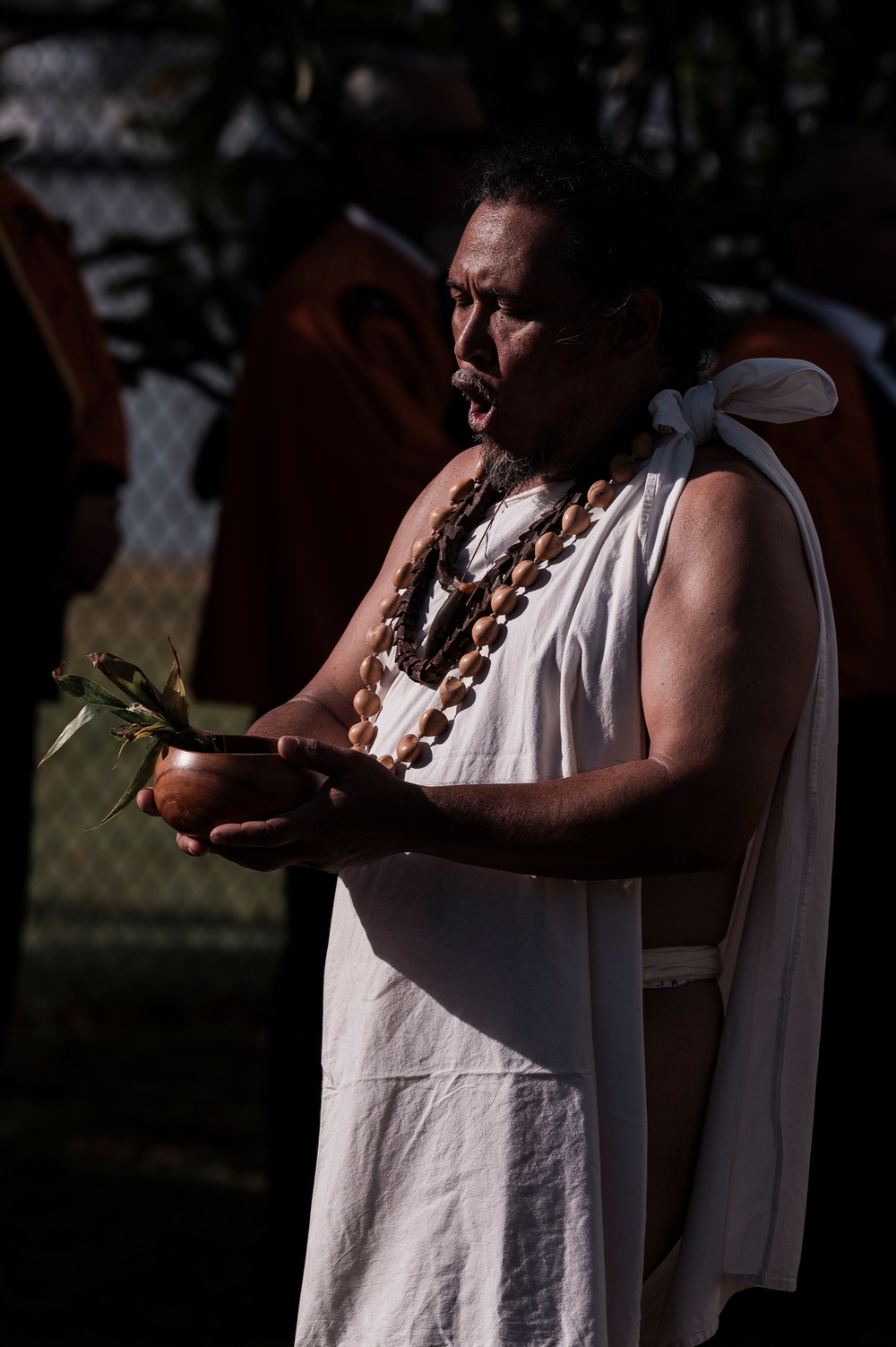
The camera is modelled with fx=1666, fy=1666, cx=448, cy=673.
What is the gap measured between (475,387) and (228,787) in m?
0.56

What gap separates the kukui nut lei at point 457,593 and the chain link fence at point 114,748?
2.84 m

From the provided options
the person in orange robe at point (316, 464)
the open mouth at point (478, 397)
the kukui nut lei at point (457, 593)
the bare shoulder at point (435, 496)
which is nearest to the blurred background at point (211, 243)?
the person in orange robe at point (316, 464)

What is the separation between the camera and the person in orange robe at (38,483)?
12.1ft

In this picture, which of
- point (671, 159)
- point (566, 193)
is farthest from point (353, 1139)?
point (671, 159)

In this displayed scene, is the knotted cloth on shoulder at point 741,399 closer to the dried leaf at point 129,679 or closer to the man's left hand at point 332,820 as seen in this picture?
the man's left hand at point 332,820

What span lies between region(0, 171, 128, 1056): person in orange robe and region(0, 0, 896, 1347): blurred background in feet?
0.25

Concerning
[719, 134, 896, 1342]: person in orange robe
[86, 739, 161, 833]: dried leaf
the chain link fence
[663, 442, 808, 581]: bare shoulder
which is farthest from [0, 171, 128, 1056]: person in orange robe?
[663, 442, 808, 581]: bare shoulder

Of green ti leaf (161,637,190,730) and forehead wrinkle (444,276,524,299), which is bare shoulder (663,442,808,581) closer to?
forehead wrinkle (444,276,524,299)

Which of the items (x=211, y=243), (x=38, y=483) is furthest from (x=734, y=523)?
(x=211, y=243)

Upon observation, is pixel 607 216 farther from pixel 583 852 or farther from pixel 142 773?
pixel 142 773

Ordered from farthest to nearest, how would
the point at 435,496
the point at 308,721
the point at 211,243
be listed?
the point at 211,243
the point at 435,496
the point at 308,721

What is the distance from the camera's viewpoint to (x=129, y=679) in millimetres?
1835

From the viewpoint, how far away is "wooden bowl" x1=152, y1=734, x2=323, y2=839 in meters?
1.76

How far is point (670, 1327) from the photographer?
6.35ft
